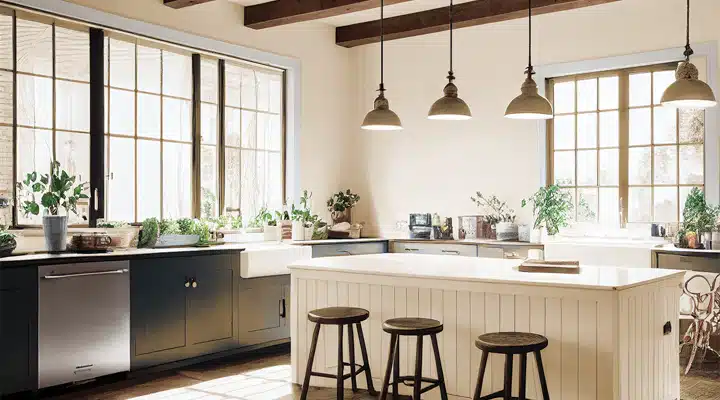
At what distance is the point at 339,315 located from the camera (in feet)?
14.6

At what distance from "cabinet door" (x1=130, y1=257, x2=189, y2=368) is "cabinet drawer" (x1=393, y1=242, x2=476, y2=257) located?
2.71 m

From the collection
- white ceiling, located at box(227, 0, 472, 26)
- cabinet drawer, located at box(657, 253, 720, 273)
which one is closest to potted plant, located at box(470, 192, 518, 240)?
cabinet drawer, located at box(657, 253, 720, 273)

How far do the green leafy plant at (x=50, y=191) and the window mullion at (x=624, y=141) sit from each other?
4976 mm

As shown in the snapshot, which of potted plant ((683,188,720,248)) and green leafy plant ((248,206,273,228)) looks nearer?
potted plant ((683,188,720,248))

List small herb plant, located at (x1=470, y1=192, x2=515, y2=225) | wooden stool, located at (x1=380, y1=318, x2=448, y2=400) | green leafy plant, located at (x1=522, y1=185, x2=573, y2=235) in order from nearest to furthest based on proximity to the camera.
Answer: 1. wooden stool, located at (x1=380, y1=318, x2=448, y2=400)
2. green leafy plant, located at (x1=522, y1=185, x2=573, y2=235)
3. small herb plant, located at (x1=470, y1=192, x2=515, y2=225)

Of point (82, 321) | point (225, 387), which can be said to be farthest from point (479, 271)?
point (82, 321)

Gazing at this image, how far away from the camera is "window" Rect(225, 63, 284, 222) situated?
23.8 feet

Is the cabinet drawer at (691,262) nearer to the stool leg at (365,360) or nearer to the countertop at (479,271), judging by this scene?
the countertop at (479,271)

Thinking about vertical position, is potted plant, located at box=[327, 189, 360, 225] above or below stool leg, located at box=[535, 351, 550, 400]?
above

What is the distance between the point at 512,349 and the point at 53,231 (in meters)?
3.50

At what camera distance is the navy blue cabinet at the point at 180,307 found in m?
5.45

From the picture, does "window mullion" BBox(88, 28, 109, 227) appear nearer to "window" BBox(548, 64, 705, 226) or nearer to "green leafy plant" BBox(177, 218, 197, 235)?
"green leafy plant" BBox(177, 218, 197, 235)

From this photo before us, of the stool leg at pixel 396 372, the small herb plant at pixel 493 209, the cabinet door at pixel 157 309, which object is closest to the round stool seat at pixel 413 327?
the stool leg at pixel 396 372

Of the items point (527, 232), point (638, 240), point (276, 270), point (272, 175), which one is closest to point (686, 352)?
point (638, 240)
